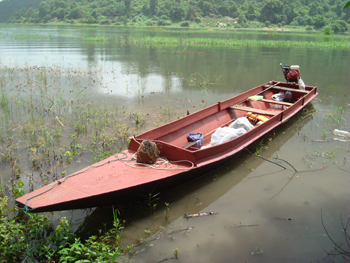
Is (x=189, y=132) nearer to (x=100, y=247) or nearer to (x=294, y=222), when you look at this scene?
(x=294, y=222)

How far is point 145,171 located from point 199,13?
69.6m

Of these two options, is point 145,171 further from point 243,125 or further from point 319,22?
point 319,22

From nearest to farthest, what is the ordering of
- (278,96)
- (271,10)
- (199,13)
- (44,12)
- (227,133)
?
(227,133)
(278,96)
(271,10)
(199,13)
(44,12)

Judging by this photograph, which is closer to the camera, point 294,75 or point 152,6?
point 294,75

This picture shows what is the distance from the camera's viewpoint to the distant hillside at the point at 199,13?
60.4m

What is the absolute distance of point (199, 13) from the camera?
67.3 meters

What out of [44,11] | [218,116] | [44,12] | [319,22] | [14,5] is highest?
[14,5]

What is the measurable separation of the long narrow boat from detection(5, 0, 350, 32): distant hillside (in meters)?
56.2

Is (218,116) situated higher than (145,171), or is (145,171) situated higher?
(218,116)

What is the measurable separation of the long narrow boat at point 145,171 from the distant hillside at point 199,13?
184ft

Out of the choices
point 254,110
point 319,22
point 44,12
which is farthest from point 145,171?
point 44,12

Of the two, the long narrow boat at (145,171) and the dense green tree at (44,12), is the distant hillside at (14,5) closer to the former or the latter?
the dense green tree at (44,12)

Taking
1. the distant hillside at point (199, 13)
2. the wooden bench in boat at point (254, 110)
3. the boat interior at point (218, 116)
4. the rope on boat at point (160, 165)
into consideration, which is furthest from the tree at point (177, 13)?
the rope on boat at point (160, 165)

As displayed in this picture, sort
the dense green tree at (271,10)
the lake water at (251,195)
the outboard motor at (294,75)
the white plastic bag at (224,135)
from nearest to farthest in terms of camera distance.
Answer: the lake water at (251,195), the white plastic bag at (224,135), the outboard motor at (294,75), the dense green tree at (271,10)
